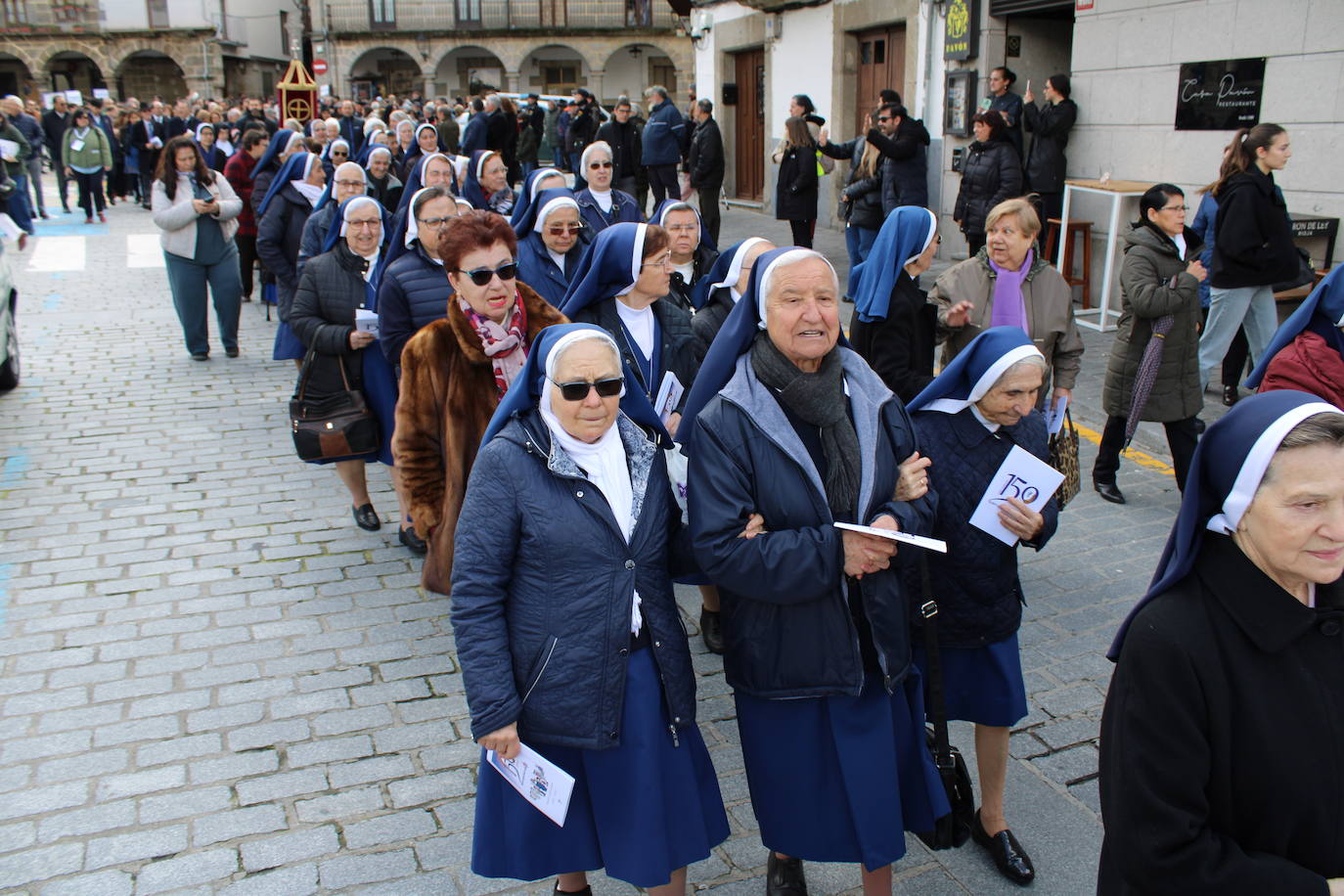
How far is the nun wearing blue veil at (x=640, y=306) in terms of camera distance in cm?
487

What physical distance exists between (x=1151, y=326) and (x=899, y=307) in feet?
7.53

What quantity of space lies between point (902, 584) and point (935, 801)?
2.10 feet

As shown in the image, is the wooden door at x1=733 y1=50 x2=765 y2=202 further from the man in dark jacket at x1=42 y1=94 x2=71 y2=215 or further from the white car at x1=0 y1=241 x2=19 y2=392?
the white car at x1=0 y1=241 x2=19 y2=392

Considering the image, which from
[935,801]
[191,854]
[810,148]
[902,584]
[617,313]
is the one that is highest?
[810,148]

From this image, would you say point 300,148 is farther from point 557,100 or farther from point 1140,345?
point 557,100

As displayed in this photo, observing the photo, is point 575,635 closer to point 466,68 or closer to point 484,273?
point 484,273

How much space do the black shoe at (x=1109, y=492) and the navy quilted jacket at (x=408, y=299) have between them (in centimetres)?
404

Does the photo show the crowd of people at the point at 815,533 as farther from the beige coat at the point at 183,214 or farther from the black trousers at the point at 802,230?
the black trousers at the point at 802,230

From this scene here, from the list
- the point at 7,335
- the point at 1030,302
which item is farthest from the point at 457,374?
the point at 7,335

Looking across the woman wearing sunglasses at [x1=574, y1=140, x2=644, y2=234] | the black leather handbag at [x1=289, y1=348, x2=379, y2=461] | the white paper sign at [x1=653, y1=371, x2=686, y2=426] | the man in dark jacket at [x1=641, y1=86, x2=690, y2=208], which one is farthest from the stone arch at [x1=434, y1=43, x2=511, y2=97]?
the white paper sign at [x1=653, y1=371, x2=686, y2=426]

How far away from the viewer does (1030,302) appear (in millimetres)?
5246

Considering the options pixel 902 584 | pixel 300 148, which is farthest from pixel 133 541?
pixel 300 148

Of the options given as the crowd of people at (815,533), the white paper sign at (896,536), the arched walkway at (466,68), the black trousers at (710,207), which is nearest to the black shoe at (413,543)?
the crowd of people at (815,533)

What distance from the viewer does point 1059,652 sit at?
488 centimetres
